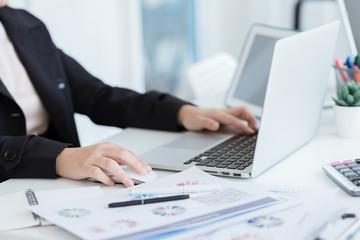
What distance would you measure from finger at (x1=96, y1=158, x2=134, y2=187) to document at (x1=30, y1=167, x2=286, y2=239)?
0.04 meters

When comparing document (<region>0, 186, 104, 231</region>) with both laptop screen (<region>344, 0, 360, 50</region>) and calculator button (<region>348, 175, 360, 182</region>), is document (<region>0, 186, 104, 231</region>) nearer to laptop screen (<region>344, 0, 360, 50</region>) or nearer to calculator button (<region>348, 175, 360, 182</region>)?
calculator button (<region>348, 175, 360, 182</region>)

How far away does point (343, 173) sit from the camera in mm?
1003

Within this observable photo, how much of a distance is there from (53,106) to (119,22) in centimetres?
204

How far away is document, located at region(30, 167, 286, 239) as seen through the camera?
31.2 inches

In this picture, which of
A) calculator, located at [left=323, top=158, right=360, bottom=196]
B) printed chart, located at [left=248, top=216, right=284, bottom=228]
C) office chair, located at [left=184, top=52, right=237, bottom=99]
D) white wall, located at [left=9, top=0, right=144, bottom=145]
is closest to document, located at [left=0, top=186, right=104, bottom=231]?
printed chart, located at [left=248, top=216, right=284, bottom=228]

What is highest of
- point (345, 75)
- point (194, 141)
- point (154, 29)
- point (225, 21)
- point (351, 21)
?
point (351, 21)

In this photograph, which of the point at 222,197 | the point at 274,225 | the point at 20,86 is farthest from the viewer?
the point at 20,86

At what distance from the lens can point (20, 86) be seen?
153cm

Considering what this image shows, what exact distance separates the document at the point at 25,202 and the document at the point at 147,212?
23mm

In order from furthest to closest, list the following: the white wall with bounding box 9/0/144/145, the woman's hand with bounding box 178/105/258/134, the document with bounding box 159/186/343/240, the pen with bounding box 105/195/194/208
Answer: the white wall with bounding box 9/0/144/145, the woman's hand with bounding box 178/105/258/134, the pen with bounding box 105/195/194/208, the document with bounding box 159/186/343/240

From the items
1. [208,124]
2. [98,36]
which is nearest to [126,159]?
[208,124]

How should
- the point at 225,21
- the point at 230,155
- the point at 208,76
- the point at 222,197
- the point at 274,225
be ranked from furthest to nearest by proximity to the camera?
the point at 225,21, the point at 208,76, the point at 230,155, the point at 222,197, the point at 274,225

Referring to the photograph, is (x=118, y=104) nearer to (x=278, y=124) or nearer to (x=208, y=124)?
(x=208, y=124)

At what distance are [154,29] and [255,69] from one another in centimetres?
320
